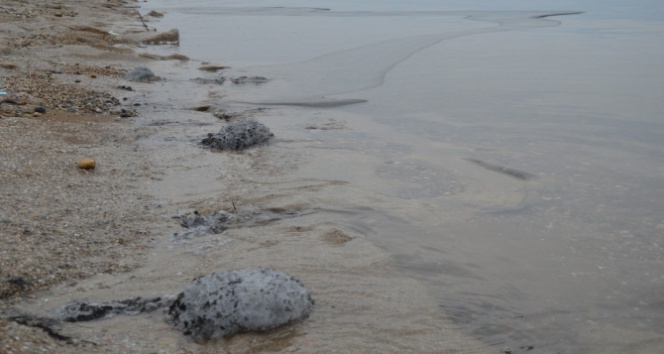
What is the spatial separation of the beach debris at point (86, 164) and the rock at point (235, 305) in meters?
2.25

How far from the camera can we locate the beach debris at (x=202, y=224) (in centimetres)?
408

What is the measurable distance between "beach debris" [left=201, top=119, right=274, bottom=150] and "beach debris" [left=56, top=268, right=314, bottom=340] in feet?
10.1

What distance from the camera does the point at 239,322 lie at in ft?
9.82

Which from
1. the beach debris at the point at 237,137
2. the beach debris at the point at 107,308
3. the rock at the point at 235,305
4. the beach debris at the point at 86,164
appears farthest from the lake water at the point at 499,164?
the beach debris at the point at 86,164

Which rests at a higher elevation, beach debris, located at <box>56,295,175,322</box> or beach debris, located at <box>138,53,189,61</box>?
beach debris, located at <box>138,53,189,61</box>

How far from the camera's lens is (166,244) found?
393 centimetres

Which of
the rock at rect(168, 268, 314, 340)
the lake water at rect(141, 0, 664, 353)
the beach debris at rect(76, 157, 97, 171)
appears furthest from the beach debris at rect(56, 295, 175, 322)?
the beach debris at rect(76, 157, 97, 171)

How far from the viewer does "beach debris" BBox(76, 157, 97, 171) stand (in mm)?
5024

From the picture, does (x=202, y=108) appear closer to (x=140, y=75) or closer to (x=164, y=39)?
(x=140, y=75)

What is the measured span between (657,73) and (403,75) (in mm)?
3529

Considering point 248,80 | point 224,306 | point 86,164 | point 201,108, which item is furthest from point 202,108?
point 224,306

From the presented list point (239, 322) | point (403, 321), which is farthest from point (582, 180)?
point (239, 322)

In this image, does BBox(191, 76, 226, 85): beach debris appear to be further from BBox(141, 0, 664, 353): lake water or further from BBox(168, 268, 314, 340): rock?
BBox(168, 268, 314, 340): rock

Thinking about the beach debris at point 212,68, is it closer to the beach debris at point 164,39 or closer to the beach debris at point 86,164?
the beach debris at point 164,39
